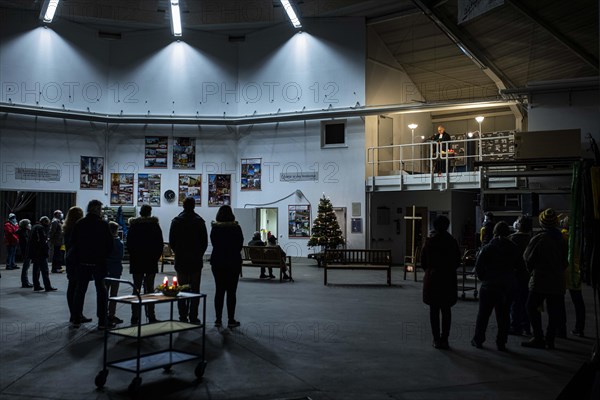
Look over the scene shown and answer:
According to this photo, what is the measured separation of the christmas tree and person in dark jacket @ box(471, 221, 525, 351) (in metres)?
13.2

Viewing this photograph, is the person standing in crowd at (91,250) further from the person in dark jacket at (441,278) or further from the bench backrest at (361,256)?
the bench backrest at (361,256)

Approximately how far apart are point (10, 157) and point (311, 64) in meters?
12.9

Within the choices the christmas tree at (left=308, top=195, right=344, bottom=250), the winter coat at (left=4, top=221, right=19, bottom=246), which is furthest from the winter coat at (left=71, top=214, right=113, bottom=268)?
the christmas tree at (left=308, top=195, right=344, bottom=250)

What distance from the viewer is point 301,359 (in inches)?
259

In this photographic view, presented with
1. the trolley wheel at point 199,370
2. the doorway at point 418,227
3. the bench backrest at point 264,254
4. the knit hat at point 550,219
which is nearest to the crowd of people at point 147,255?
the trolley wheel at point 199,370

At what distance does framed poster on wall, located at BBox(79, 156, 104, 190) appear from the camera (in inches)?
909

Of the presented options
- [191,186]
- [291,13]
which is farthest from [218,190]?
[291,13]

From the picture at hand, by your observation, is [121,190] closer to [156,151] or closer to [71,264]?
[156,151]

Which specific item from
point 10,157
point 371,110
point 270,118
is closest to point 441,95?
point 371,110

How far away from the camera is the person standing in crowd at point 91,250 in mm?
8188

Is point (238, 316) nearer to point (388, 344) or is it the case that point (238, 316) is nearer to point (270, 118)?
point (388, 344)

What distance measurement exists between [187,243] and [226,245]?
2.08 feet

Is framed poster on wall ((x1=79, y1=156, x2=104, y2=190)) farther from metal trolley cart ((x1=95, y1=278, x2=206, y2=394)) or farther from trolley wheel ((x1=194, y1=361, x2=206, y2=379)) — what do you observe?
trolley wheel ((x1=194, y1=361, x2=206, y2=379))

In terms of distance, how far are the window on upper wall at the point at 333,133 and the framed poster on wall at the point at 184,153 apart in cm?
596
